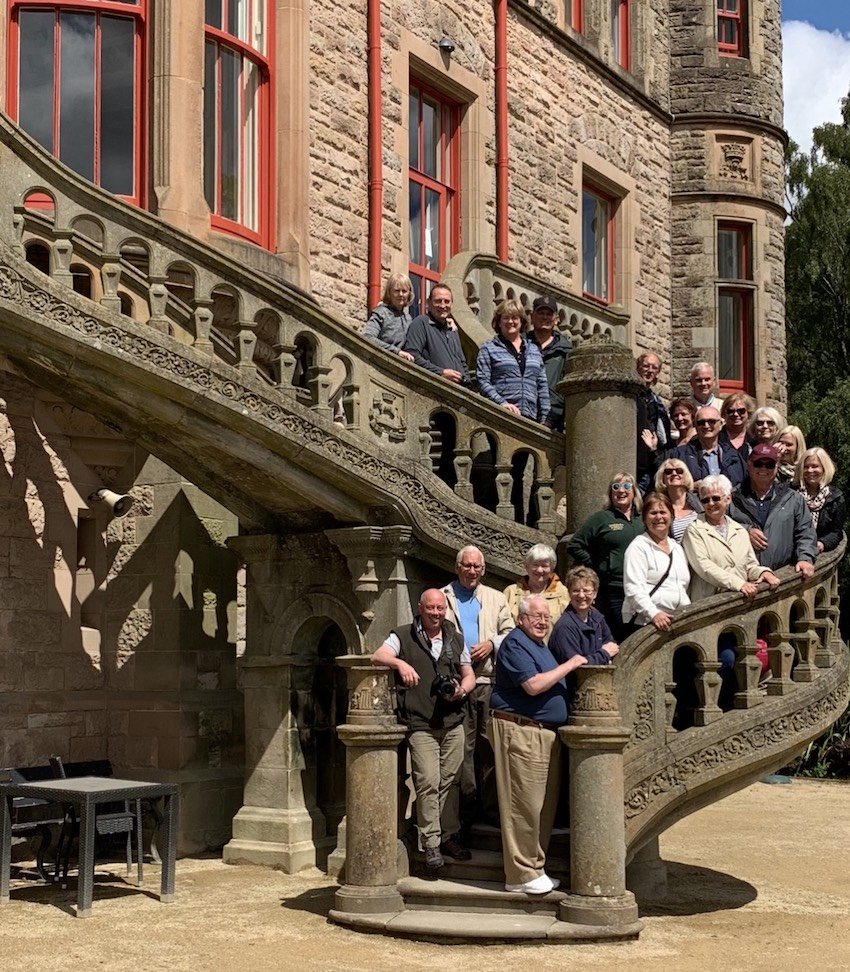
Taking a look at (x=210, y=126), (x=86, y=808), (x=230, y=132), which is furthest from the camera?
(x=230, y=132)

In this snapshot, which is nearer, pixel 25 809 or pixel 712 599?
pixel 712 599

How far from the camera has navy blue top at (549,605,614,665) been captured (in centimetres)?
889

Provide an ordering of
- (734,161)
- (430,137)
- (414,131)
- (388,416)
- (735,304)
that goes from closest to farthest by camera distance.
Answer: (388,416)
(414,131)
(430,137)
(734,161)
(735,304)

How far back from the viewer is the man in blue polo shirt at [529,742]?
8734mm

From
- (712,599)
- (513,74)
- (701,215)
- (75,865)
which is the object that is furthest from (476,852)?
(701,215)

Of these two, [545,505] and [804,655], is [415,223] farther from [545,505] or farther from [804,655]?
[804,655]

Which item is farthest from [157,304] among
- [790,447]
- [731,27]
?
[731,27]

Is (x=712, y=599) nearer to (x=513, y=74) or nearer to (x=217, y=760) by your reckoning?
(x=217, y=760)

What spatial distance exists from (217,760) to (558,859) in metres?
3.79

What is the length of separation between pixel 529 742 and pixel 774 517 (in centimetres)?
245

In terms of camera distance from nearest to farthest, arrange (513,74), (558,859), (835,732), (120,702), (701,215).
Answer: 1. (558,859)
2. (120,702)
3. (513,74)
4. (835,732)
5. (701,215)

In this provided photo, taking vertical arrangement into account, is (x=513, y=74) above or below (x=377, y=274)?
above

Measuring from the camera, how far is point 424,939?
845cm

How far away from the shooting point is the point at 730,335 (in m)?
21.9
